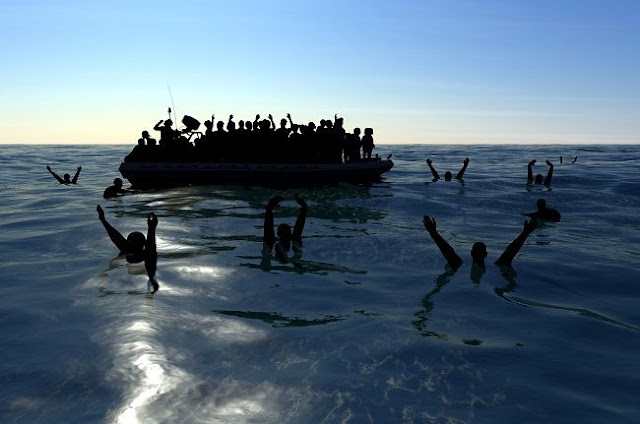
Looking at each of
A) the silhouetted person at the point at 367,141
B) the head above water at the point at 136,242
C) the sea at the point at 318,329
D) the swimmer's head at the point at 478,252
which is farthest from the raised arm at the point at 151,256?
the silhouetted person at the point at 367,141

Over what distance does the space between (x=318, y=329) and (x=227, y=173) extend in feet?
56.0

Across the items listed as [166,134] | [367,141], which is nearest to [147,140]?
[166,134]

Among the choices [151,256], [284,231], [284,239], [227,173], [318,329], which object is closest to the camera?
[318,329]

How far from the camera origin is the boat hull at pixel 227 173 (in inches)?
965

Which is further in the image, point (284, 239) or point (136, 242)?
point (284, 239)

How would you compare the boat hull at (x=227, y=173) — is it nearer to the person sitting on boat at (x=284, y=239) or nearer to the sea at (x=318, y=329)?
the sea at (x=318, y=329)

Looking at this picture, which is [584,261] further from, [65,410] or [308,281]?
[65,410]

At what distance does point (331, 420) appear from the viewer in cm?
588

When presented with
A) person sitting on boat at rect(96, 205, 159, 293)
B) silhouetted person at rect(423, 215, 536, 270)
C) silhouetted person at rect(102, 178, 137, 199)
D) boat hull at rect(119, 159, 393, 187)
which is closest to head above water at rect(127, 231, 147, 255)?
person sitting on boat at rect(96, 205, 159, 293)

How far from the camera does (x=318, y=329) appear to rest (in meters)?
8.51

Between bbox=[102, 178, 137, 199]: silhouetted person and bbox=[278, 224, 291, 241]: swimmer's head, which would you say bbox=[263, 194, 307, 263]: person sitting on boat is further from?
bbox=[102, 178, 137, 199]: silhouetted person

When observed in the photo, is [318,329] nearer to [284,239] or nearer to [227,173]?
[284,239]

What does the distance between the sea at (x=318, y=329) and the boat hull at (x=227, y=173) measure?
7.20 meters

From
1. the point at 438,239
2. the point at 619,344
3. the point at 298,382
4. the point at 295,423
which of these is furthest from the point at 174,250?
the point at 619,344
